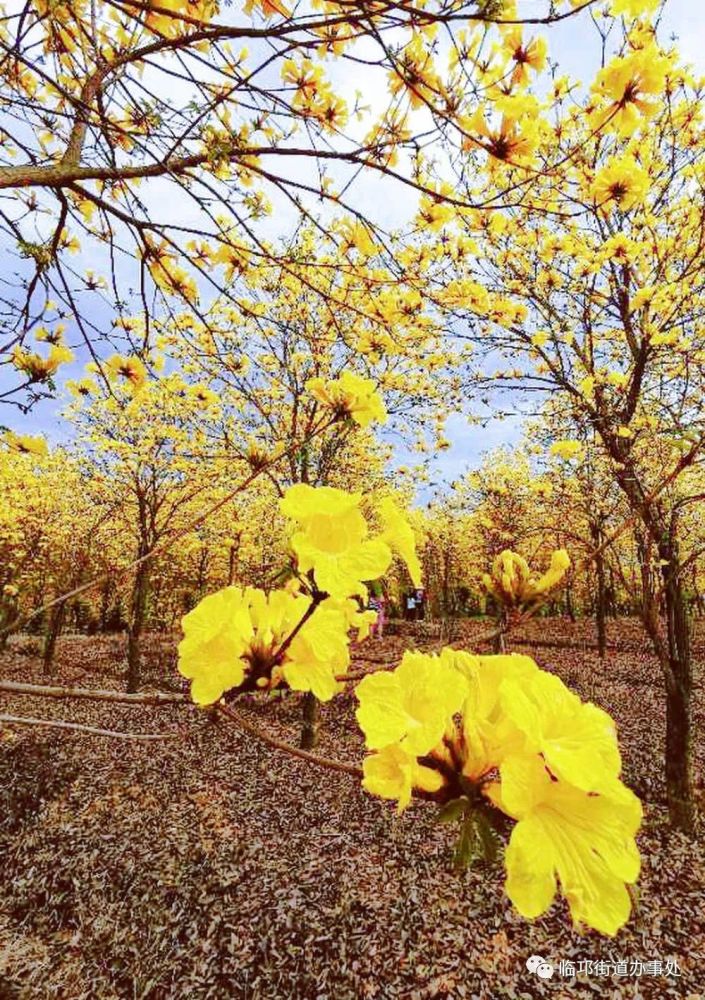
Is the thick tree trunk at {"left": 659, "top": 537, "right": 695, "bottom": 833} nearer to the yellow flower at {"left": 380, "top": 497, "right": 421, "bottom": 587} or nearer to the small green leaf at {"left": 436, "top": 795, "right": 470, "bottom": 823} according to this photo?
the yellow flower at {"left": 380, "top": 497, "right": 421, "bottom": 587}

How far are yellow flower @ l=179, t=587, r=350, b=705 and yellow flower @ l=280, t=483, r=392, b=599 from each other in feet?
0.29

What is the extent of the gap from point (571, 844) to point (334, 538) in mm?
441

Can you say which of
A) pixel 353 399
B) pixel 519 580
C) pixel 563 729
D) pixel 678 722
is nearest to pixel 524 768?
pixel 563 729

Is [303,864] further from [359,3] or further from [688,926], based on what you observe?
[359,3]

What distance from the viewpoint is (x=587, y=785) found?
47cm

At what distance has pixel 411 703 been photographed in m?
0.61

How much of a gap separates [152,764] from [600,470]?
677 centimetres

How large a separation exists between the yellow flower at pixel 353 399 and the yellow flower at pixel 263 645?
56 centimetres

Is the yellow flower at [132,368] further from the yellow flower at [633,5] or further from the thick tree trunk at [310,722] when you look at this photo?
the thick tree trunk at [310,722]

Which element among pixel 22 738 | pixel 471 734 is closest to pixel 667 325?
pixel 471 734

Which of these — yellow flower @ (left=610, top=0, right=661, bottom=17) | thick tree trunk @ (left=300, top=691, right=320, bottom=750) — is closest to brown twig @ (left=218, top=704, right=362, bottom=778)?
yellow flower @ (left=610, top=0, right=661, bottom=17)

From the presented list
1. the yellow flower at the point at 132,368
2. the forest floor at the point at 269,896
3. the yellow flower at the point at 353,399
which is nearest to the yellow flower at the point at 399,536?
the yellow flower at the point at 353,399

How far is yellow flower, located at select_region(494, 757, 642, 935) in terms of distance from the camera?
494 mm

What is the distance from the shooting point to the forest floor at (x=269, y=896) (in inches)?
133
